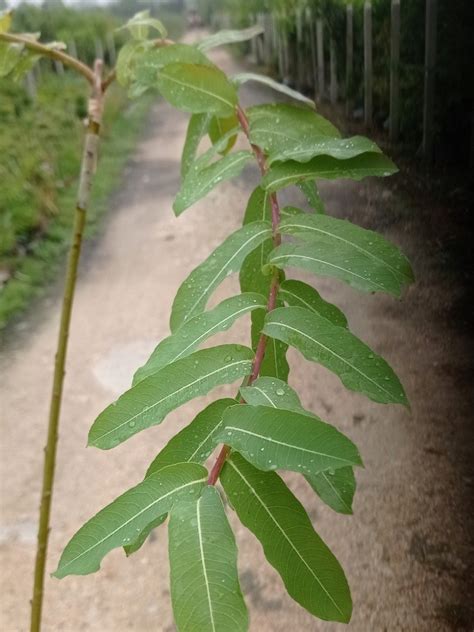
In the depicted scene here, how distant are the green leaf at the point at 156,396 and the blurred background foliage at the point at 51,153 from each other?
1.19m

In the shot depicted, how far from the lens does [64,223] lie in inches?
107

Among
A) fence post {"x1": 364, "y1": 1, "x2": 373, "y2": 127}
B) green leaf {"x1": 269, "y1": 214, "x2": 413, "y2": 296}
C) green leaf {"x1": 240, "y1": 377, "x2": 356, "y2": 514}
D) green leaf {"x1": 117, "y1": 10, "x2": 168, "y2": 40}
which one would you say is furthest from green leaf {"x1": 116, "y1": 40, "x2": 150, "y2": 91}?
green leaf {"x1": 240, "y1": 377, "x2": 356, "y2": 514}

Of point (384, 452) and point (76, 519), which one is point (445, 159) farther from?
point (76, 519)

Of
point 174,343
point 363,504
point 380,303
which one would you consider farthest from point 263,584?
point 174,343

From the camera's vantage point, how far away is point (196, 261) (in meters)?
1.25

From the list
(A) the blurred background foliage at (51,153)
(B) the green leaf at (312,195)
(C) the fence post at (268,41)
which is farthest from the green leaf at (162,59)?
(A) the blurred background foliage at (51,153)

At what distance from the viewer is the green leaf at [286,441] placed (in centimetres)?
23

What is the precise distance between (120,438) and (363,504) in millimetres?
452

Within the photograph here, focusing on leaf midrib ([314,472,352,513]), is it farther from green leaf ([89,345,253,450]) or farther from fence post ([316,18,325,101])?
fence post ([316,18,325,101])

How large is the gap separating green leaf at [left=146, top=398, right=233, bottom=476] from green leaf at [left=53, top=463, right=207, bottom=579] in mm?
16

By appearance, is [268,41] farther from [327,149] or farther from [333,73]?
[327,149]

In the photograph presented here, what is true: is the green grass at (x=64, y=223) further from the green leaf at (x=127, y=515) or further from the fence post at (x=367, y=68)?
the green leaf at (x=127, y=515)

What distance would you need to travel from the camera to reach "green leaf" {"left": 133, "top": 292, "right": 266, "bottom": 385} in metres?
0.31

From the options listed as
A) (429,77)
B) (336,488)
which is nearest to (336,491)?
(336,488)
